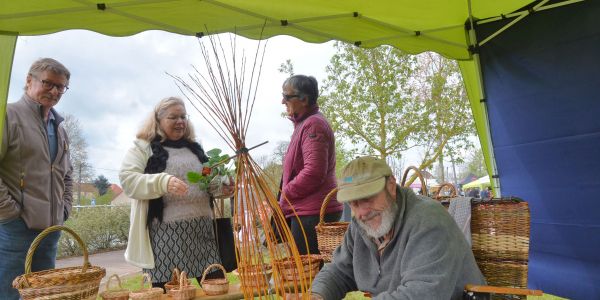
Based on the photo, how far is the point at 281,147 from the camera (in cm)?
570

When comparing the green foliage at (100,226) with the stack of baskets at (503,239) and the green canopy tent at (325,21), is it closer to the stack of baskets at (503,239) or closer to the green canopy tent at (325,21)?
the green canopy tent at (325,21)

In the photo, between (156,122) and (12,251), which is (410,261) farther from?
(12,251)

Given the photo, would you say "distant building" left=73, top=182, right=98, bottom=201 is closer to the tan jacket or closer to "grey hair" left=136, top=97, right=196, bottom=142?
the tan jacket

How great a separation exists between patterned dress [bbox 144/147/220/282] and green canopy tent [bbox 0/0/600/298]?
784 mm

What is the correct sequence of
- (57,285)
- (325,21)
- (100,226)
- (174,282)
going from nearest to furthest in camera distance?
(57,285)
(174,282)
(325,21)
(100,226)

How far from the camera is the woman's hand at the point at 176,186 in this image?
216 cm

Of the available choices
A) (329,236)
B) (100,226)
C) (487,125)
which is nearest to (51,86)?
(329,236)

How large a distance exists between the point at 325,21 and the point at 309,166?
3.40 feet

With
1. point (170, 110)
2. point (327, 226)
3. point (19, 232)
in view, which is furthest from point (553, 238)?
point (19, 232)

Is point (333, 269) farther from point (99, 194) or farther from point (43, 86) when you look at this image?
point (99, 194)

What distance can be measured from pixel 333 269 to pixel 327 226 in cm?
39

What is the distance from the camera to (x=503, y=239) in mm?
1956

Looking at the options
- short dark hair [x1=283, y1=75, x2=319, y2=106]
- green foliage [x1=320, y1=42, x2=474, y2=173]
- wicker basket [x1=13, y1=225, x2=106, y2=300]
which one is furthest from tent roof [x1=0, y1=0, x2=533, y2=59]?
green foliage [x1=320, y1=42, x2=474, y2=173]

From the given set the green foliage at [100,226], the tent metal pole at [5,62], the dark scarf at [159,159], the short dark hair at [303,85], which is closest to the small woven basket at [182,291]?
the dark scarf at [159,159]
